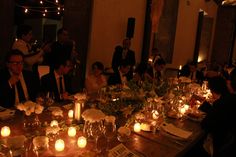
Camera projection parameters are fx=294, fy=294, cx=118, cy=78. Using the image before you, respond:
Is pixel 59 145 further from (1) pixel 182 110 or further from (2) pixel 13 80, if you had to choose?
(1) pixel 182 110

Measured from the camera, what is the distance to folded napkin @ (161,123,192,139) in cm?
246

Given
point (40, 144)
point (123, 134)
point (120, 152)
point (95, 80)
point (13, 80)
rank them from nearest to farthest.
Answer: point (40, 144) → point (120, 152) → point (123, 134) → point (13, 80) → point (95, 80)

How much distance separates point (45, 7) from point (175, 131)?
19.2 ft

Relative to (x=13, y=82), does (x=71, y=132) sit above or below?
below

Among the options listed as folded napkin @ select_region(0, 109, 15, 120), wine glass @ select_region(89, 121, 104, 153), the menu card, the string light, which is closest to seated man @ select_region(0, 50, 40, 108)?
folded napkin @ select_region(0, 109, 15, 120)

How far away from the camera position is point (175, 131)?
2.53 m

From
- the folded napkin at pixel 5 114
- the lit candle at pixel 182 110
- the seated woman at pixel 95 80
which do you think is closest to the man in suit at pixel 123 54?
the seated woman at pixel 95 80

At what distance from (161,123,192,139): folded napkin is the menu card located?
61cm

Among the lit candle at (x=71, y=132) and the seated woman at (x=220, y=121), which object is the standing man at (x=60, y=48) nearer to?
the lit candle at (x=71, y=132)

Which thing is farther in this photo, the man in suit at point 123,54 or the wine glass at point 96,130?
the man in suit at point 123,54

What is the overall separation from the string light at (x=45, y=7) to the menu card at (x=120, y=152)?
474cm

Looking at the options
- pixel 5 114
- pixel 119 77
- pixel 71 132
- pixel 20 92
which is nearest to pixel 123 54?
pixel 119 77

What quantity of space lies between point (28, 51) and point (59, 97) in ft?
4.55

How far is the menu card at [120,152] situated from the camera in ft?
6.28
